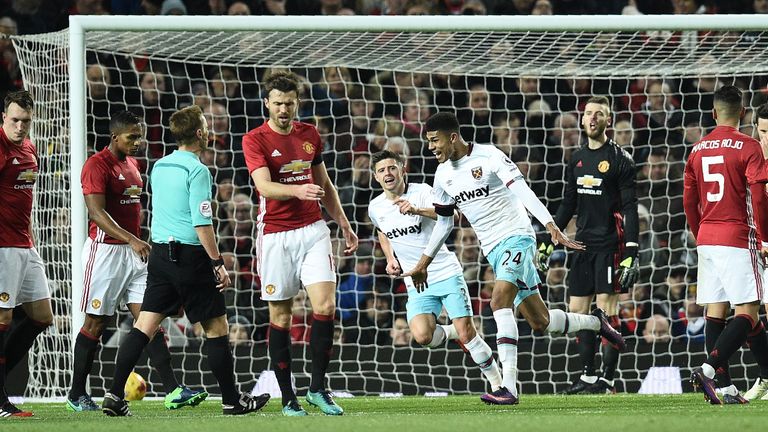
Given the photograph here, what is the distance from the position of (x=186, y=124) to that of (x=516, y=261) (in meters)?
2.31

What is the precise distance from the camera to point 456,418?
6.04m

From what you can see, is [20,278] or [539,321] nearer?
[20,278]

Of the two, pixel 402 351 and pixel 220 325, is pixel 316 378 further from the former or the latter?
pixel 402 351

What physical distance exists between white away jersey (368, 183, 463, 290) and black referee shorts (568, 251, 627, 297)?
124 centimetres

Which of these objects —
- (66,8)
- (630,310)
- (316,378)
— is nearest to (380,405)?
(316,378)

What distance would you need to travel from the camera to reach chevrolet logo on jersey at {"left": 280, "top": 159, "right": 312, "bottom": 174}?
697 centimetres

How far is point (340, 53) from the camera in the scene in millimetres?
10469

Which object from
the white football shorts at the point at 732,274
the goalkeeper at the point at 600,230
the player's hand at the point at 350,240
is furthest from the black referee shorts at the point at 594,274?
the player's hand at the point at 350,240

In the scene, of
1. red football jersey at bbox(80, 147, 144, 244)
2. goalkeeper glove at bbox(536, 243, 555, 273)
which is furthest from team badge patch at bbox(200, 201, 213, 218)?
goalkeeper glove at bbox(536, 243, 555, 273)

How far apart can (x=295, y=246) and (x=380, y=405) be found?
5.36 feet

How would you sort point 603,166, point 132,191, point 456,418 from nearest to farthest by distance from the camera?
point 456,418 → point 132,191 → point 603,166

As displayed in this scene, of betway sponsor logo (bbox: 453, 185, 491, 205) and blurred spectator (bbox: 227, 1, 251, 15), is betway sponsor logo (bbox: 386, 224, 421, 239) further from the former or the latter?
blurred spectator (bbox: 227, 1, 251, 15)

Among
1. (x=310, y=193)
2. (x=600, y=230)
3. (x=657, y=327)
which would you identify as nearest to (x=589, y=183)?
(x=600, y=230)

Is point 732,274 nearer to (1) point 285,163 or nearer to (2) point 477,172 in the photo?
(2) point 477,172
